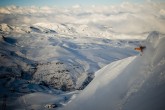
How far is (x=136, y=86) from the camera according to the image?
1288 centimetres

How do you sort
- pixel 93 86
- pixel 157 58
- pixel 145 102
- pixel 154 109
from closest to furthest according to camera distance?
pixel 154 109 < pixel 145 102 < pixel 157 58 < pixel 93 86

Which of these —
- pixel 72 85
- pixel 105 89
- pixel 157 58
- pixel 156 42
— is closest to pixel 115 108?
pixel 105 89

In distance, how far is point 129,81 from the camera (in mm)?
13758

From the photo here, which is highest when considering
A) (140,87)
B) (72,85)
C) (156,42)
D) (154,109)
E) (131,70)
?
(72,85)

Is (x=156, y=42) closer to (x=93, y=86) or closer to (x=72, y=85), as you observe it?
(x=93, y=86)

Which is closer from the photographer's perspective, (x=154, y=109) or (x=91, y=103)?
(x=154, y=109)

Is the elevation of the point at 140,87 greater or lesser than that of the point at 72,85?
lesser

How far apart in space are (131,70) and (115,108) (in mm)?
3098

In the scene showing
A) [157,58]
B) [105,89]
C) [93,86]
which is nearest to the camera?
[157,58]

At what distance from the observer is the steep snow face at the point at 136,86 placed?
11238mm

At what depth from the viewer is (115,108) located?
1312cm

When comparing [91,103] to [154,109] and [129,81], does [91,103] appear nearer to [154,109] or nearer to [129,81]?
[129,81]

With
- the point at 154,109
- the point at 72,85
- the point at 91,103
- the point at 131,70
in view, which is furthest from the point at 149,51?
the point at 72,85

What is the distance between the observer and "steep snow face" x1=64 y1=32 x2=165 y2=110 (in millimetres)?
11238
